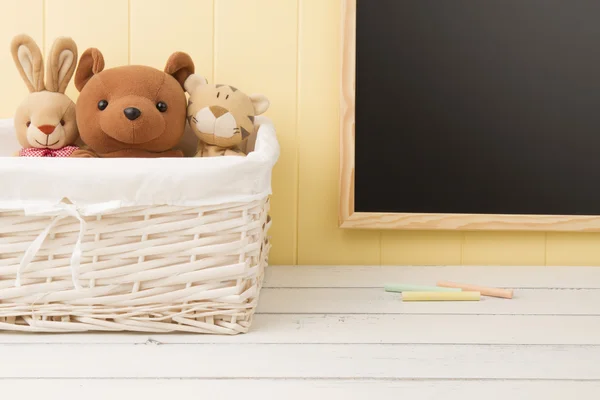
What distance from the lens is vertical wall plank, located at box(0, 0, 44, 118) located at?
3.46ft

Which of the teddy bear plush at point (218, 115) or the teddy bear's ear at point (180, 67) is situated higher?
the teddy bear's ear at point (180, 67)

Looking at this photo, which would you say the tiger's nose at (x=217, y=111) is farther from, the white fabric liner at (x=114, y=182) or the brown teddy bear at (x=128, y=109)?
the white fabric liner at (x=114, y=182)

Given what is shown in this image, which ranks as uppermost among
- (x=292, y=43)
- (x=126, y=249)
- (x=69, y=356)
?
(x=292, y=43)

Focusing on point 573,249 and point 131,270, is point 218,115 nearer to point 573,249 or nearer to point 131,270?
point 131,270

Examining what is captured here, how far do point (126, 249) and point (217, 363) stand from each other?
17 cm

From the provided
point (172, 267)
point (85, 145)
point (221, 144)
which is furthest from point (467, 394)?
point (85, 145)

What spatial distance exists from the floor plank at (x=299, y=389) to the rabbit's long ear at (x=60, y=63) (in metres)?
0.53

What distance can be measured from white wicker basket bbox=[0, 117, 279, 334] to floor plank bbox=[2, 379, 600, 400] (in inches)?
5.1

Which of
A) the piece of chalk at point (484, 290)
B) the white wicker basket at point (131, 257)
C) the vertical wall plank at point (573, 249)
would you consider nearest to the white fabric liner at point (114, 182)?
the white wicker basket at point (131, 257)

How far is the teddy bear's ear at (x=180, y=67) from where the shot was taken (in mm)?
887

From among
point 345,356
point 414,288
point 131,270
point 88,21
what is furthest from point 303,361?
point 88,21

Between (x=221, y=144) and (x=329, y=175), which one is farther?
(x=329, y=175)

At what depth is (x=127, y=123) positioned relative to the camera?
802 millimetres

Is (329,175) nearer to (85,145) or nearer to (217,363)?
(85,145)
